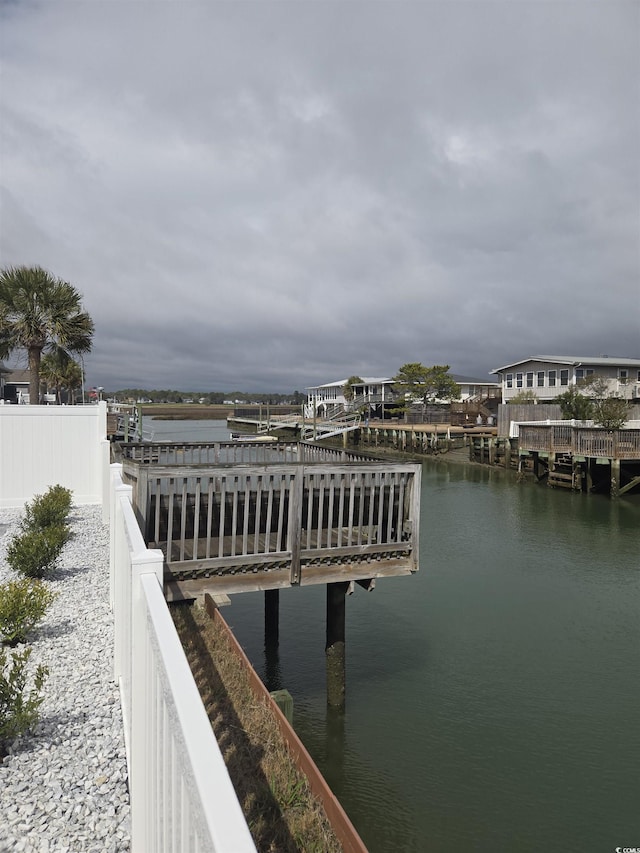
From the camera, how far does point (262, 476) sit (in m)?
6.40

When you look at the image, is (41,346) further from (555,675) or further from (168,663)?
(168,663)

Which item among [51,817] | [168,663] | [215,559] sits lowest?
A: [51,817]

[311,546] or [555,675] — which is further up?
[311,546]

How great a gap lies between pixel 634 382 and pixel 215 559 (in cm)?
4504

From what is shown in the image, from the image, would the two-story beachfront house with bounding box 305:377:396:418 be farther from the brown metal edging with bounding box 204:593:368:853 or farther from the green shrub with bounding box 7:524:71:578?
the brown metal edging with bounding box 204:593:368:853

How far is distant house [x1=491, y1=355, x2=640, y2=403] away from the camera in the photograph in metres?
42.4

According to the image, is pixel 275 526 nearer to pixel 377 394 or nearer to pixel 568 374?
pixel 568 374

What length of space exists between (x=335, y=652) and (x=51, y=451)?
9268 millimetres

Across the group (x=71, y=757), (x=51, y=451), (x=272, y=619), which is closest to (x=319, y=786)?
(x=71, y=757)

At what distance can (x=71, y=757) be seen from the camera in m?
3.92

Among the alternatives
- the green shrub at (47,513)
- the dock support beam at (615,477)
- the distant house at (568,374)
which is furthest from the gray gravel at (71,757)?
the distant house at (568,374)

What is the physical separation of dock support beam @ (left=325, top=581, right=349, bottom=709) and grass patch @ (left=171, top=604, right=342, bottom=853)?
190cm

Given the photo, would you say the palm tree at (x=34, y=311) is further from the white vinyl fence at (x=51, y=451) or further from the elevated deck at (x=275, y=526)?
the elevated deck at (x=275, y=526)

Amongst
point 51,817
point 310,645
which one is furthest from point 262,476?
point 310,645
